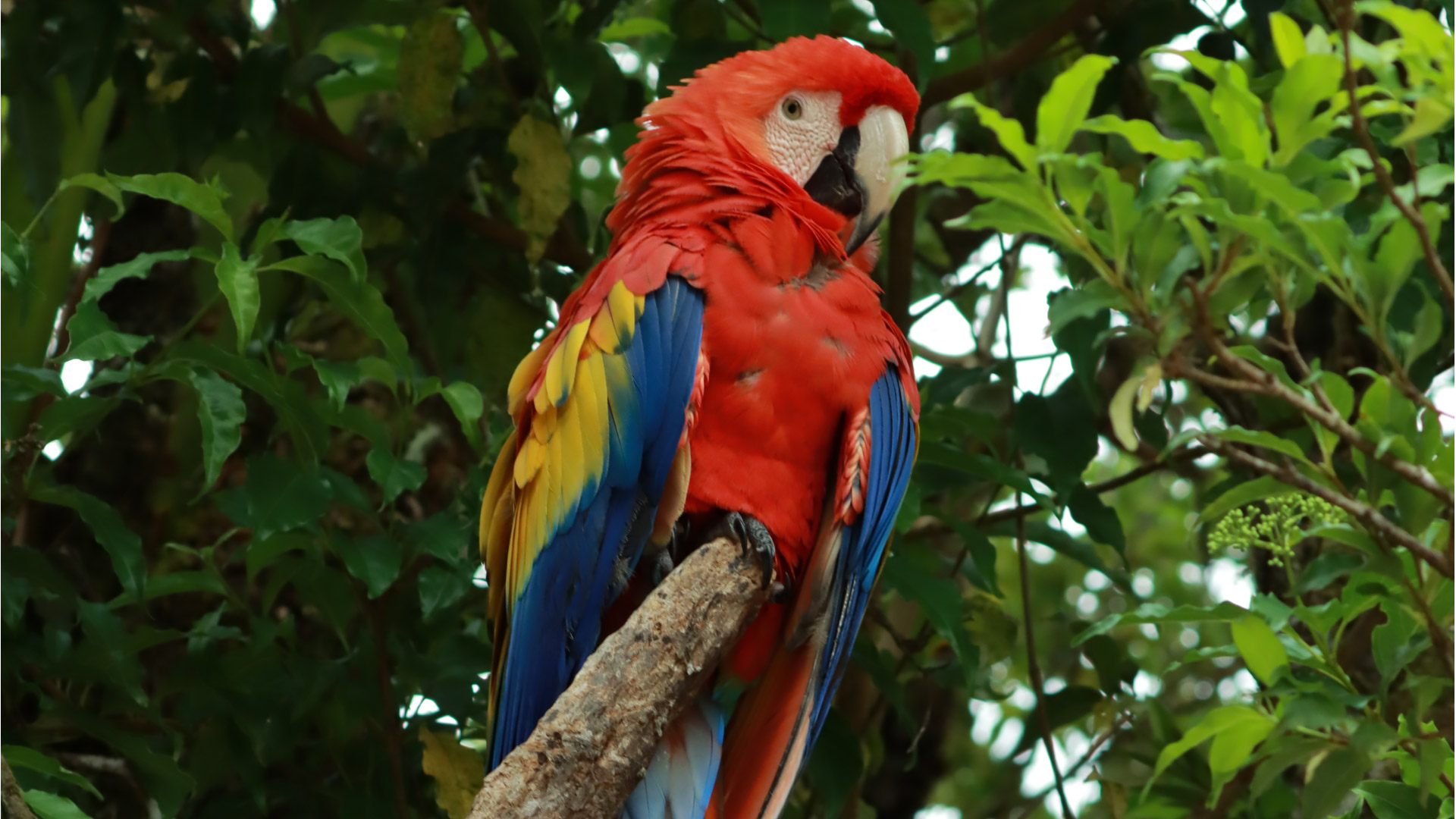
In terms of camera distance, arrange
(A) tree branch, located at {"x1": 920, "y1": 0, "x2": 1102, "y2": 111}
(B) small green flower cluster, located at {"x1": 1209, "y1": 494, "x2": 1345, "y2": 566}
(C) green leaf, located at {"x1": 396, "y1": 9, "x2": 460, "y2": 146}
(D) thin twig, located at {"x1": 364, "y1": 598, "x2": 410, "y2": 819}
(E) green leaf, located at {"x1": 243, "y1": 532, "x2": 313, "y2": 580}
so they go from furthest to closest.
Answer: (A) tree branch, located at {"x1": 920, "y1": 0, "x2": 1102, "y2": 111}, (C) green leaf, located at {"x1": 396, "y1": 9, "x2": 460, "y2": 146}, (D) thin twig, located at {"x1": 364, "y1": 598, "x2": 410, "y2": 819}, (E) green leaf, located at {"x1": 243, "y1": 532, "x2": 313, "y2": 580}, (B) small green flower cluster, located at {"x1": 1209, "y1": 494, "x2": 1345, "y2": 566}

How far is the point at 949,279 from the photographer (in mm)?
3035

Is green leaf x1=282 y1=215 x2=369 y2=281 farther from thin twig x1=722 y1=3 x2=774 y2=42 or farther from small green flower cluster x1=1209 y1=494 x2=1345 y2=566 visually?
small green flower cluster x1=1209 y1=494 x2=1345 y2=566

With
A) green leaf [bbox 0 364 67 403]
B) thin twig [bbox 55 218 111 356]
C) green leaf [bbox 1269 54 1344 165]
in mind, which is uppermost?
green leaf [bbox 1269 54 1344 165]

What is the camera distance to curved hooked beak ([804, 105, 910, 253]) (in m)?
1.85

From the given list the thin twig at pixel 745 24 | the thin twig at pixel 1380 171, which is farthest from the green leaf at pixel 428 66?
the thin twig at pixel 1380 171

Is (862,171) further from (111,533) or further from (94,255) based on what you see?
(94,255)

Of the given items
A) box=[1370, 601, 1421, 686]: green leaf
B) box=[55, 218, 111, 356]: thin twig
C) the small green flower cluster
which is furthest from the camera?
box=[55, 218, 111, 356]: thin twig

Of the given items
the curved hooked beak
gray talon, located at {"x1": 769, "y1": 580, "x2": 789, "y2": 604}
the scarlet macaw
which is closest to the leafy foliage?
the curved hooked beak

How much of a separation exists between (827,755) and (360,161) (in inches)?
51.2

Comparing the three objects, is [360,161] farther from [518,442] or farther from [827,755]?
[827,755]

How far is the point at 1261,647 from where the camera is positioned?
147cm

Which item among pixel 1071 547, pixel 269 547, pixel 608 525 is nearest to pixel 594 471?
pixel 608 525

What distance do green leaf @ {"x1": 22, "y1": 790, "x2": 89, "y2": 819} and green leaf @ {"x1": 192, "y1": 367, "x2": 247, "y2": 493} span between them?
14.9 inches

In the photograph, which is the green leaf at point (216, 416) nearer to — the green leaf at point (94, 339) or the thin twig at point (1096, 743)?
the green leaf at point (94, 339)
